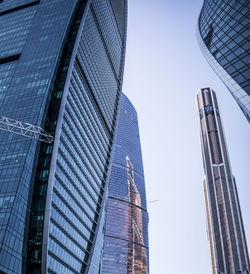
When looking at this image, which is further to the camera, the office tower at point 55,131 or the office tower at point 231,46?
the office tower at point 55,131

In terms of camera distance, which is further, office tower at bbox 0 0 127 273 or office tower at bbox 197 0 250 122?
office tower at bbox 0 0 127 273

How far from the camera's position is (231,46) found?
56.3 metres

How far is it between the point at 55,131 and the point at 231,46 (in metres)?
42.5

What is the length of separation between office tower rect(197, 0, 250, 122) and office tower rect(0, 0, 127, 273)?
3789 cm

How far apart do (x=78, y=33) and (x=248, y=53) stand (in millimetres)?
54766

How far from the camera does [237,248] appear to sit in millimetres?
184875

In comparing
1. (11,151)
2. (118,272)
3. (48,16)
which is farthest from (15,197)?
(118,272)

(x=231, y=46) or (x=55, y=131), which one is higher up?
(x=231, y=46)

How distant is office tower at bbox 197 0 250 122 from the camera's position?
5278 cm

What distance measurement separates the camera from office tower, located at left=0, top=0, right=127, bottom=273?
64812mm

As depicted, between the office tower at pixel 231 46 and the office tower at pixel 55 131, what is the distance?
37891 millimetres

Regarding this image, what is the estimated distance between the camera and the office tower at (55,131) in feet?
213

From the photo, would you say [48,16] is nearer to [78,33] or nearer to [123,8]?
[78,33]

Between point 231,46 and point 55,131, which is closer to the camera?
point 231,46
